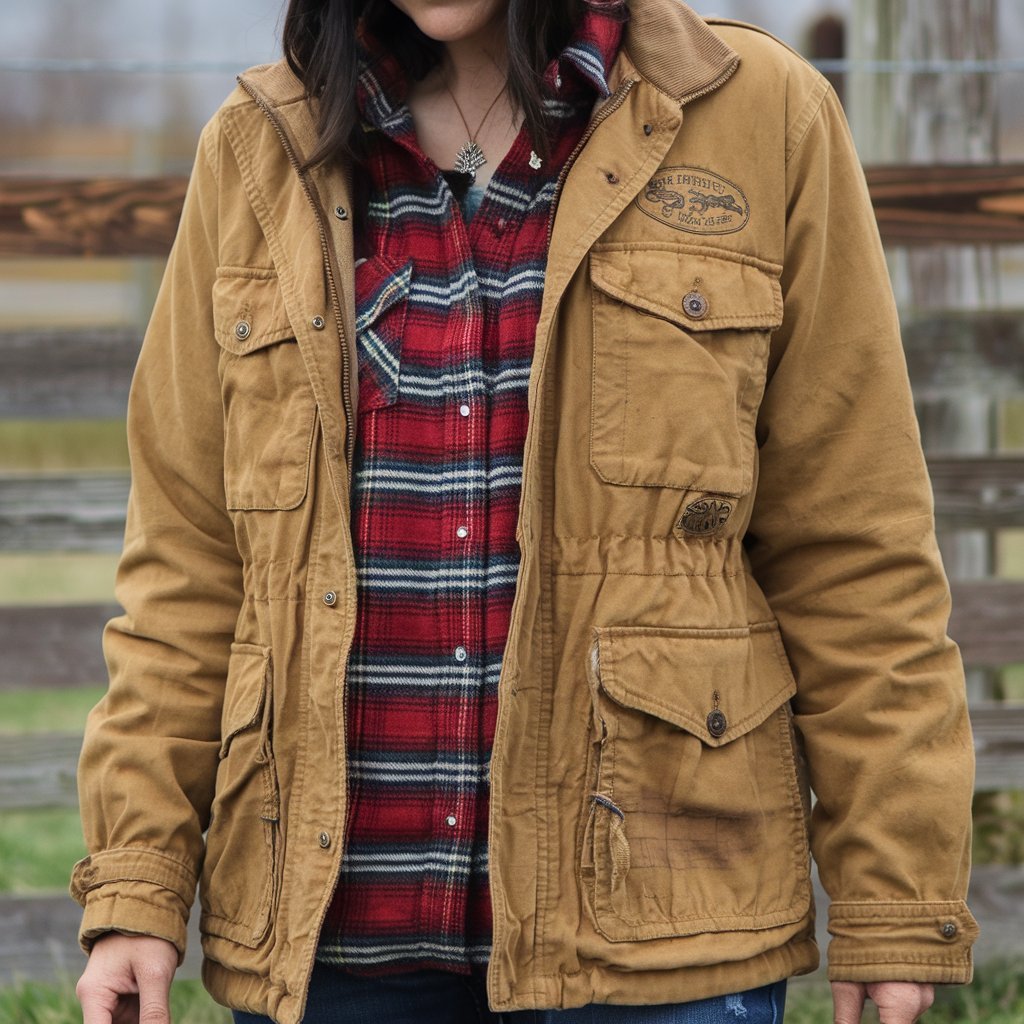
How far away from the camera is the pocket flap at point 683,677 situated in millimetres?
1609

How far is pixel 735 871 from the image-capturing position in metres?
1.66

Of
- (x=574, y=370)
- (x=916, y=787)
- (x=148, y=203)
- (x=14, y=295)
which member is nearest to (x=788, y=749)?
(x=916, y=787)

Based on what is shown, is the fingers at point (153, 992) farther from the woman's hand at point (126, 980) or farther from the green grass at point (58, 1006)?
the green grass at point (58, 1006)

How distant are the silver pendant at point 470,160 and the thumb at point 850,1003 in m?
1.10

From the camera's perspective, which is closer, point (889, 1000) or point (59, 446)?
point (889, 1000)

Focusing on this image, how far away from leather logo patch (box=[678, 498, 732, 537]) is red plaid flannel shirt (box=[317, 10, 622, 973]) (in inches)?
8.0

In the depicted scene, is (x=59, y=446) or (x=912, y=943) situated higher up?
(x=912, y=943)

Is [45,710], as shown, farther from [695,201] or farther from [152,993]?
[695,201]

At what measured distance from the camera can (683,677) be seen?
1.62 metres

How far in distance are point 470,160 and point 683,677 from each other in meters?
0.71

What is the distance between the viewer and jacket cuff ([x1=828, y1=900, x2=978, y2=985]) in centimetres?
167

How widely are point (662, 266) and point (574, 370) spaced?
0.16m

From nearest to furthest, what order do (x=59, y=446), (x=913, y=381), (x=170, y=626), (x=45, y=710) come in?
(x=170, y=626) → (x=913, y=381) → (x=45, y=710) → (x=59, y=446)

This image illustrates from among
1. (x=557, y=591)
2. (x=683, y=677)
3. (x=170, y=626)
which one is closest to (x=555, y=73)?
(x=557, y=591)
